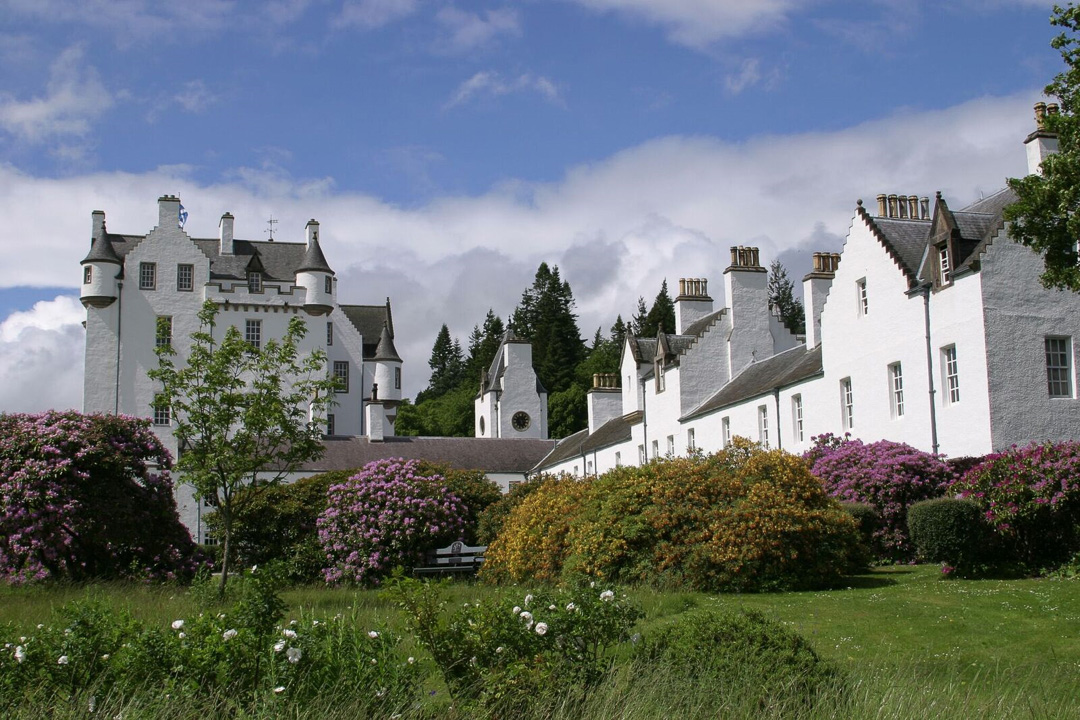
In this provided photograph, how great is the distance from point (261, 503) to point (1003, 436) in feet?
63.3

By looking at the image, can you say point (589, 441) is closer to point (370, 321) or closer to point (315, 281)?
point (315, 281)

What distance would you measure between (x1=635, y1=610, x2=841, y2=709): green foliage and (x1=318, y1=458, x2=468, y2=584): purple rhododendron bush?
679 inches

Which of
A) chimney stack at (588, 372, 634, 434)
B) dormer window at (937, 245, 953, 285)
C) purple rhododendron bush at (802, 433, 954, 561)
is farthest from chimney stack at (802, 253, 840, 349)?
chimney stack at (588, 372, 634, 434)

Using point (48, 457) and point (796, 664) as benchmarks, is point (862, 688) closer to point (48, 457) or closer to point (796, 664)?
point (796, 664)

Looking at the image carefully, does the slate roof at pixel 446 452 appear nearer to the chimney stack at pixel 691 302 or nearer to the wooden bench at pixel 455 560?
the chimney stack at pixel 691 302

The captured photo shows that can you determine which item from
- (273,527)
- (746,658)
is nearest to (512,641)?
(746,658)

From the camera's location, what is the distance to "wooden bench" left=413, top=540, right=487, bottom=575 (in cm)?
2508

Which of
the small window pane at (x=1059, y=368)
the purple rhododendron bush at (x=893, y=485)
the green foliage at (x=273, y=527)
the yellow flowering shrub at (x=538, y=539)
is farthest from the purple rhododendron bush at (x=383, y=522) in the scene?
the small window pane at (x=1059, y=368)

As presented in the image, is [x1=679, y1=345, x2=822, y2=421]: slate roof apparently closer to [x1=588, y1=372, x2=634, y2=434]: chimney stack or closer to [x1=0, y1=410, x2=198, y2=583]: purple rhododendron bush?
[x1=588, y1=372, x2=634, y2=434]: chimney stack

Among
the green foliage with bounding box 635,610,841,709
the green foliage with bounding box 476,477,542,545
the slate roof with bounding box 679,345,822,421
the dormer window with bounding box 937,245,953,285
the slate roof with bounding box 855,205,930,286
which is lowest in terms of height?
the green foliage with bounding box 635,610,841,709

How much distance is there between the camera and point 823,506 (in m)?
19.3

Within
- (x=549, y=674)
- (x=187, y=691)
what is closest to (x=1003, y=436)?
(x=549, y=674)

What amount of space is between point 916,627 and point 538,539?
9.91m

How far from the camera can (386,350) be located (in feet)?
217
